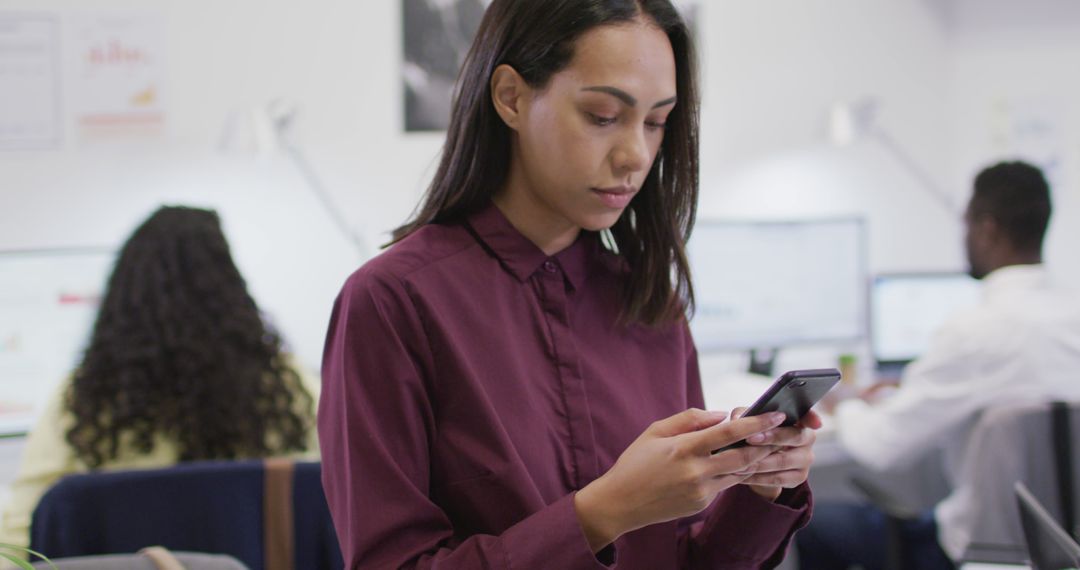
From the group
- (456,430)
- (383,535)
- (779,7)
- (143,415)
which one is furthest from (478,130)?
(779,7)

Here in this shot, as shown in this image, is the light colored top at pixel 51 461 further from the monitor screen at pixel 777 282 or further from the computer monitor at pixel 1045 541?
the monitor screen at pixel 777 282

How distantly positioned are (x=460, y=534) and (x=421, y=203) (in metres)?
0.36

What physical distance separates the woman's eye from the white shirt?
1.55 metres

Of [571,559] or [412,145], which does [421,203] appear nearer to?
[571,559]

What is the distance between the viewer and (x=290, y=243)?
2992 millimetres

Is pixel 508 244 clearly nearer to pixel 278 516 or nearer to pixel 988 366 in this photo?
pixel 278 516

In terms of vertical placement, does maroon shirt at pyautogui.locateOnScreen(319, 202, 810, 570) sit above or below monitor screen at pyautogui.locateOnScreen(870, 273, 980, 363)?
above

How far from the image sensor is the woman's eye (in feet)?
3.24

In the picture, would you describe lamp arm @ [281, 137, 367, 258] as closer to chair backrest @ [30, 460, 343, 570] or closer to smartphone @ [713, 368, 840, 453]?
chair backrest @ [30, 460, 343, 570]

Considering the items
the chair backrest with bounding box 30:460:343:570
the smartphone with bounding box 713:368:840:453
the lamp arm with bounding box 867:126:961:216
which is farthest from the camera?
the lamp arm with bounding box 867:126:961:216

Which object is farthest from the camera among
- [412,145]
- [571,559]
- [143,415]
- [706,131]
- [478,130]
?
[706,131]

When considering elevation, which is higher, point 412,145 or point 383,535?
point 412,145

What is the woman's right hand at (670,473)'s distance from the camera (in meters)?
0.87

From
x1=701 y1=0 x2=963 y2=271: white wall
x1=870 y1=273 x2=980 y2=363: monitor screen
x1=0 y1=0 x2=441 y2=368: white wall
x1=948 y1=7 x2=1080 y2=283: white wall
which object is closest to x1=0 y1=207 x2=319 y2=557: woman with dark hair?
x1=0 y1=0 x2=441 y2=368: white wall
